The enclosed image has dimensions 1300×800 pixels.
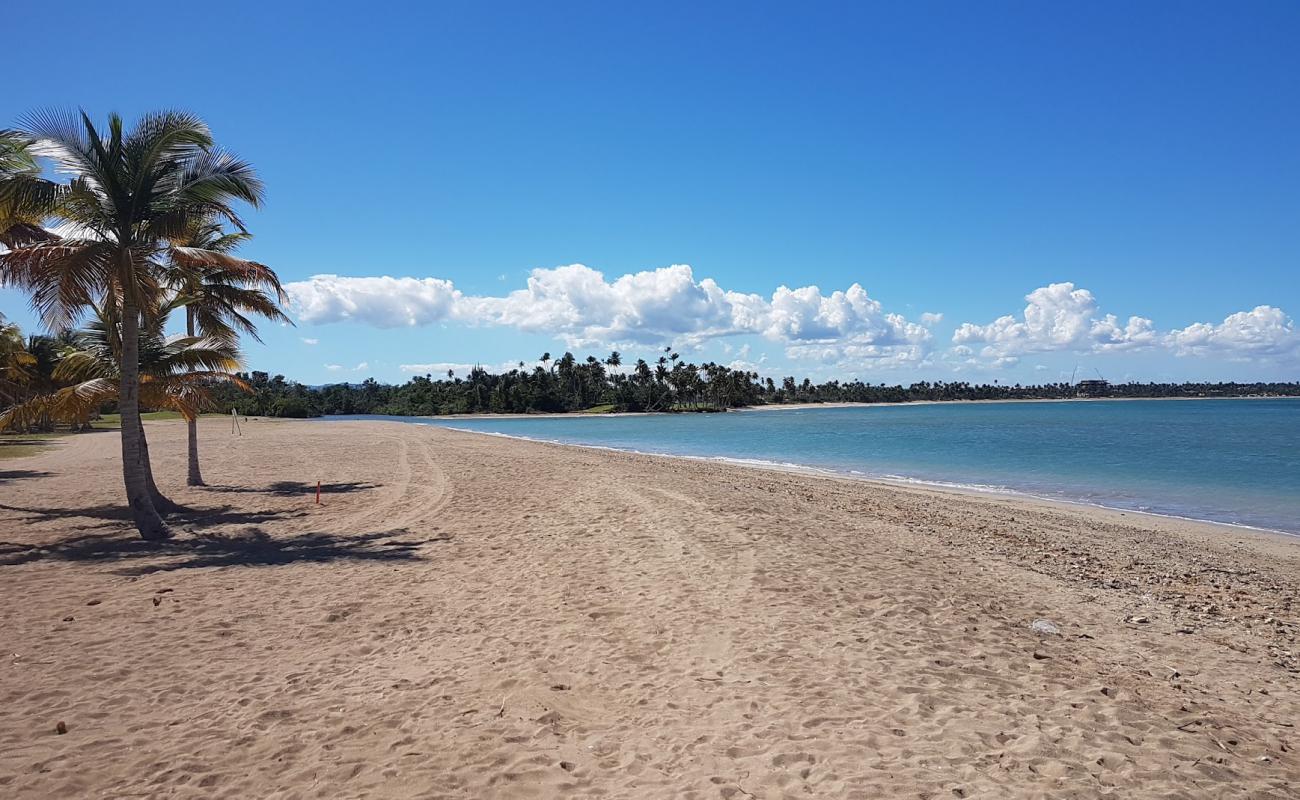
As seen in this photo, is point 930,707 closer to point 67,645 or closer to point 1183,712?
point 1183,712

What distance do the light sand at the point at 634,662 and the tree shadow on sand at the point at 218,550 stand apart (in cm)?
8

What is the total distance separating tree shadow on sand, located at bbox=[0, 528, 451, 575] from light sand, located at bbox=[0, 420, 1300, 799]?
3.3 inches

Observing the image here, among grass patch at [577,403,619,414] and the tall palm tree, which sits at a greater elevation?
the tall palm tree

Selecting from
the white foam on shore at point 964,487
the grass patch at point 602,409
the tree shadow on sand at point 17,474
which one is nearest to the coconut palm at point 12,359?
the tree shadow on sand at point 17,474

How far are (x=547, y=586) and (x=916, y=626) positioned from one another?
446 cm

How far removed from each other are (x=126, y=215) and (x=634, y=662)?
11.0 m

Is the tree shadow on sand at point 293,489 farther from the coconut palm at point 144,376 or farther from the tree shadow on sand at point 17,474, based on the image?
the tree shadow on sand at point 17,474

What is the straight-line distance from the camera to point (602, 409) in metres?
154

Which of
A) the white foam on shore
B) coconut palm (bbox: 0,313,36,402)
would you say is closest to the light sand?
the white foam on shore

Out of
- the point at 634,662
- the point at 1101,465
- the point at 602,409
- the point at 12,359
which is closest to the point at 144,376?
the point at 634,662

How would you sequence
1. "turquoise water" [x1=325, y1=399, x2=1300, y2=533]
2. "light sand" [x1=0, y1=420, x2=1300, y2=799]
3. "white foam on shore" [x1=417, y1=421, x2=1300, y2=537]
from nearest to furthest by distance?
"light sand" [x1=0, y1=420, x2=1300, y2=799] → "white foam on shore" [x1=417, y1=421, x2=1300, y2=537] → "turquoise water" [x1=325, y1=399, x2=1300, y2=533]

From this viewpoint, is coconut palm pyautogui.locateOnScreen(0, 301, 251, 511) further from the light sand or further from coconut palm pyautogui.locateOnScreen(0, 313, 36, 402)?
coconut palm pyautogui.locateOnScreen(0, 313, 36, 402)

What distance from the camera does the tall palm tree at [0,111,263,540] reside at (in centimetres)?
1052

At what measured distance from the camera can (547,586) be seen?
8.90 metres
